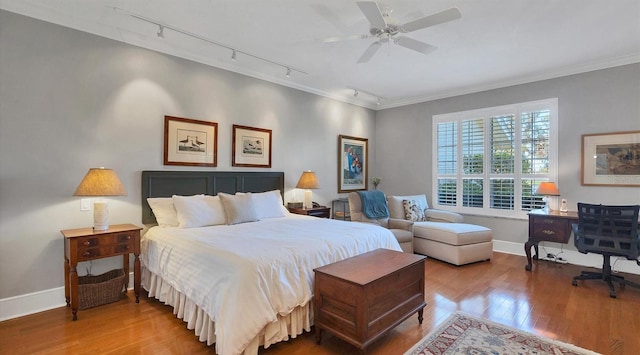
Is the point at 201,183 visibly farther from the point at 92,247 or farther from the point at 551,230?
the point at 551,230

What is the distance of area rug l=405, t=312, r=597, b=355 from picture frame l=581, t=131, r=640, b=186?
3046 mm

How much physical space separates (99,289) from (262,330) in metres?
1.94

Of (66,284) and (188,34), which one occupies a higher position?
(188,34)

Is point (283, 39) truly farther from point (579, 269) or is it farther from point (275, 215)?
point (579, 269)

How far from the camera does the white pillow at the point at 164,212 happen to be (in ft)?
11.2

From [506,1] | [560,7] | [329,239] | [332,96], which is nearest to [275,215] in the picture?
[329,239]

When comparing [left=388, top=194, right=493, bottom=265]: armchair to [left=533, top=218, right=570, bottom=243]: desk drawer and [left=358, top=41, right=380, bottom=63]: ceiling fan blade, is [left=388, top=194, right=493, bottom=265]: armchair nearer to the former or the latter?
[left=533, top=218, right=570, bottom=243]: desk drawer

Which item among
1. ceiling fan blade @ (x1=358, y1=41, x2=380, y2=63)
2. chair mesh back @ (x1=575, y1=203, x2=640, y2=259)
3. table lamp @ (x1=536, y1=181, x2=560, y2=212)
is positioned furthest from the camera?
table lamp @ (x1=536, y1=181, x2=560, y2=212)

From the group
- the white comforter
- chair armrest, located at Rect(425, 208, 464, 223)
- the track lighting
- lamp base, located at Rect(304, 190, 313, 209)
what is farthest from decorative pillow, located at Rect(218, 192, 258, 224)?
chair armrest, located at Rect(425, 208, 464, 223)

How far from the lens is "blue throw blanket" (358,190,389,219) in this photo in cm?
506

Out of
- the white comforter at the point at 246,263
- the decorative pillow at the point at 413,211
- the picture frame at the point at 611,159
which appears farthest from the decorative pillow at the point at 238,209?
the picture frame at the point at 611,159

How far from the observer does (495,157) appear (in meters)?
5.27

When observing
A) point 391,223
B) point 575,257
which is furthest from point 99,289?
point 575,257

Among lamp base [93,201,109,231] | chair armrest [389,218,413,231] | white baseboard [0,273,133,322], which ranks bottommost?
white baseboard [0,273,133,322]
